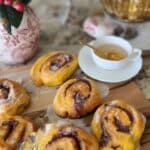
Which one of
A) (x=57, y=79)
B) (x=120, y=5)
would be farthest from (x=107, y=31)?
(x=57, y=79)

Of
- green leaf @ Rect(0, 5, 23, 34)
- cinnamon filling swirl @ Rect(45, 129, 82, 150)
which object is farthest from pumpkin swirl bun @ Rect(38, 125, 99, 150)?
green leaf @ Rect(0, 5, 23, 34)

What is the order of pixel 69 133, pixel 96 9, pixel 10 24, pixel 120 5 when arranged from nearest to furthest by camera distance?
pixel 69 133 → pixel 10 24 → pixel 120 5 → pixel 96 9

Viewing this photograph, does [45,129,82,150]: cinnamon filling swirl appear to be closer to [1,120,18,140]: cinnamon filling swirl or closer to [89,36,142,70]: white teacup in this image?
[1,120,18,140]: cinnamon filling swirl

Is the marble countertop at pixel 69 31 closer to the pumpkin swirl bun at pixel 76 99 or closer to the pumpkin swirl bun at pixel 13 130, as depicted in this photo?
the pumpkin swirl bun at pixel 76 99

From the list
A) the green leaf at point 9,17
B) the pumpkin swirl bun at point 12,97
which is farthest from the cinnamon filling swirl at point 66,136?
the green leaf at point 9,17

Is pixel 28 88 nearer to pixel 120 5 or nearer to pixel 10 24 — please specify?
pixel 10 24

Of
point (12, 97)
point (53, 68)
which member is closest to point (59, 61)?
point (53, 68)
